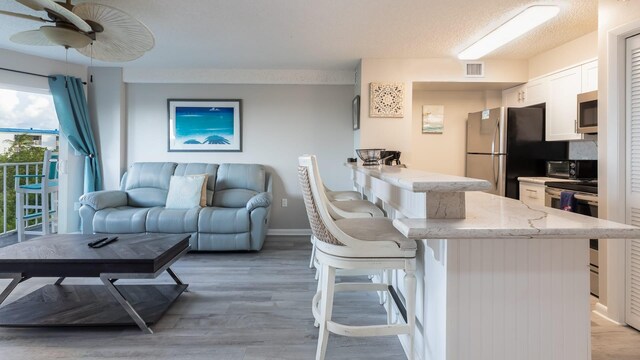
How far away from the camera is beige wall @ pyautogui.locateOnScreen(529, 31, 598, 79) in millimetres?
3234

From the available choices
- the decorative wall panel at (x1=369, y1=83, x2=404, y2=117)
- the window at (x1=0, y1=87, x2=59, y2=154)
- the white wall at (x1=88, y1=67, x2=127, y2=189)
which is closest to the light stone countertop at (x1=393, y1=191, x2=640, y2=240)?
the decorative wall panel at (x1=369, y1=83, x2=404, y2=117)

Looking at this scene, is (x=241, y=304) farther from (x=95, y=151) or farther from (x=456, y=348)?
(x=95, y=151)

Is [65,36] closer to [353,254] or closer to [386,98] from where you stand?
[353,254]

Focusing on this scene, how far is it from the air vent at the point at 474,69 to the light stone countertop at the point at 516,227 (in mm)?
3171

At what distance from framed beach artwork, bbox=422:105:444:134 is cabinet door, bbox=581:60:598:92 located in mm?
1680

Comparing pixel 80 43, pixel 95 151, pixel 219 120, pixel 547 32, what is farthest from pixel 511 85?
pixel 95 151

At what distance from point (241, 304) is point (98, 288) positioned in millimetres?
1146

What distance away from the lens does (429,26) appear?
3119 millimetres

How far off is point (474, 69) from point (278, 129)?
2.62 meters

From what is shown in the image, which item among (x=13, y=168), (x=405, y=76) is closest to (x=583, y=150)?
(x=405, y=76)

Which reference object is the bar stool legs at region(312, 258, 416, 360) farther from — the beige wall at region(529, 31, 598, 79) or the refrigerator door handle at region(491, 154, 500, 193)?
the beige wall at region(529, 31, 598, 79)

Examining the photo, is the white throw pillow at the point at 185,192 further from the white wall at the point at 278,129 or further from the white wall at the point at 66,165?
the white wall at the point at 66,165

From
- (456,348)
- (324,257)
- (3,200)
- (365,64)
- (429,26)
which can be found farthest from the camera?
(3,200)

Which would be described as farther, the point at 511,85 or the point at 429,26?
the point at 511,85
